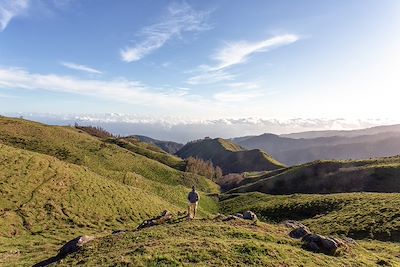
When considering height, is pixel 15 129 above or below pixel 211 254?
above

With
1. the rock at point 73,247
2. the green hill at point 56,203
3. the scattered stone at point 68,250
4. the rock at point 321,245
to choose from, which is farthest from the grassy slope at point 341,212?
the scattered stone at point 68,250

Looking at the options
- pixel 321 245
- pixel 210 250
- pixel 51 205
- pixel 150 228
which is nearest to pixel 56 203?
pixel 51 205

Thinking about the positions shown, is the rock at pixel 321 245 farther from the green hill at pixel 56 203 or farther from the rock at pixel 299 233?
the green hill at pixel 56 203

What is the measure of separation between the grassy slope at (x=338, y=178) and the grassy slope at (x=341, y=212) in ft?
76.5

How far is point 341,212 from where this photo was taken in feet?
163

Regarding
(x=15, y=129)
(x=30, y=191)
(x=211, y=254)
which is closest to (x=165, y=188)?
(x=30, y=191)

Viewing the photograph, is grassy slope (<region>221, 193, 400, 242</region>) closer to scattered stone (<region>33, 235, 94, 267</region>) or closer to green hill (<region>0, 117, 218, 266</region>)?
green hill (<region>0, 117, 218, 266</region>)

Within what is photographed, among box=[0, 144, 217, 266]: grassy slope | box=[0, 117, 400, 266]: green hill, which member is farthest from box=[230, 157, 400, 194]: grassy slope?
box=[0, 144, 217, 266]: grassy slope

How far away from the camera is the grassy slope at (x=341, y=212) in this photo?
129ft

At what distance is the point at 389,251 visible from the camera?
101ft

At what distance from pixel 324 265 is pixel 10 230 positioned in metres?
32.6

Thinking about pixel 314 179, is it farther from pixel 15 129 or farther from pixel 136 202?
pixel 15 129

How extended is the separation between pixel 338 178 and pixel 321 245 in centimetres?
7318

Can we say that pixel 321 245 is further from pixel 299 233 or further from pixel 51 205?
pixel 51 205
